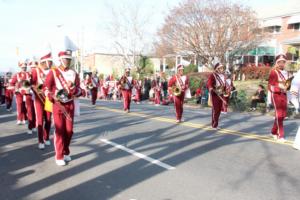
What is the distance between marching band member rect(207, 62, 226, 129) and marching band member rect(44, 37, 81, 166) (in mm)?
5733

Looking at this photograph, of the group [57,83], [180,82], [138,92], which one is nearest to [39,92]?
[57,83]

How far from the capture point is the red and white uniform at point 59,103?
8773 mm

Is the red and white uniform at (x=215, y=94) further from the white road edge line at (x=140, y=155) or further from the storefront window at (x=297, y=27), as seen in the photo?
the storefront window at (x=297, y=27)

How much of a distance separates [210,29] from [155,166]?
28799 mm

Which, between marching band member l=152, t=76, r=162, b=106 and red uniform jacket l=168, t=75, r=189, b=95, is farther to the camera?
marching band member l=152, t=76, r=162, b=106

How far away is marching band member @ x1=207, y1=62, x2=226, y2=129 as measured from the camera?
13.6 m

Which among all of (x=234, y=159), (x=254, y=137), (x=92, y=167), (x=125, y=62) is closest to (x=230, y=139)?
(x=254, y=137)

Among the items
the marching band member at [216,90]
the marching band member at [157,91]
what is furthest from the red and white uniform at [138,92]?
the marching band member at [216,90]

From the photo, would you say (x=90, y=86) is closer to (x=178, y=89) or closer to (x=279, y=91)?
(x=178, y=89)

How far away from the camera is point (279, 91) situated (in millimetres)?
11328

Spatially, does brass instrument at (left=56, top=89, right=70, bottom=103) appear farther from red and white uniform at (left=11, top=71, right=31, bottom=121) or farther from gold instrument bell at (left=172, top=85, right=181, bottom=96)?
gold instrument bell at (left=172, top=85, right=181, bottom=96)

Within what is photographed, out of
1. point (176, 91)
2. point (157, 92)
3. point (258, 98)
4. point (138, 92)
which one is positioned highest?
point (176, 91)

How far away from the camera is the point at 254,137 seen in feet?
39.3

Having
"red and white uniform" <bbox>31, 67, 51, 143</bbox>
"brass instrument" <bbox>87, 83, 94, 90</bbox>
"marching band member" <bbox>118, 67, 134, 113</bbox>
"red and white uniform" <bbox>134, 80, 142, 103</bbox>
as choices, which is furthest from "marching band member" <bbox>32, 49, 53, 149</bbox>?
"red and white uniform" <bbox>134, 80, 142, 103</bbox>
